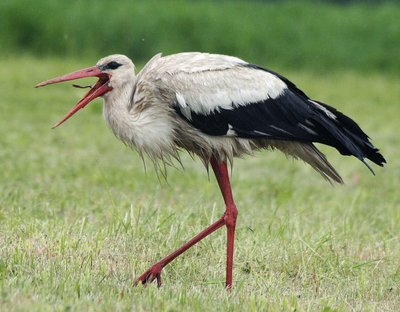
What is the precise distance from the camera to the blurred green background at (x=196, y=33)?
16.5m

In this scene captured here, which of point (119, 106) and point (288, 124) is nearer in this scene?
point (119, 106)

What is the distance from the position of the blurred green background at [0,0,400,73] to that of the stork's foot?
38.0 feet

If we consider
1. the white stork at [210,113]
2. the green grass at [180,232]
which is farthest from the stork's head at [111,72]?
the green grass at [180,232]

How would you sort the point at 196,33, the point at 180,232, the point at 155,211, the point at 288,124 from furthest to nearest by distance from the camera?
the point at 196,33 < the point at 155,211 < the point at 180,232 < the point at 288,124

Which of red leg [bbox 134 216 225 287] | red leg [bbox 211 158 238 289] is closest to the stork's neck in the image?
red leg [bbox 211 158 238 289]

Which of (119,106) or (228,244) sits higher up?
(119,106)

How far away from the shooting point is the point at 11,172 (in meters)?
7.77

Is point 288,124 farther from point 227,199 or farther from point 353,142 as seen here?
point 227,199

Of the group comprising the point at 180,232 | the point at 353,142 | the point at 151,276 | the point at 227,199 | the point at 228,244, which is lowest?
the point at 180,232

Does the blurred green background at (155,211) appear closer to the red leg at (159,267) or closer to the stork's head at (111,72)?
the red leg at (159,267)

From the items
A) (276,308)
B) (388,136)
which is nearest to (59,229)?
(276,308)

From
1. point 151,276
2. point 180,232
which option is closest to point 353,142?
point 180,232

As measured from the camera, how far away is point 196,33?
56.3 feet

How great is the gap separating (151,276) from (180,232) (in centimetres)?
83
